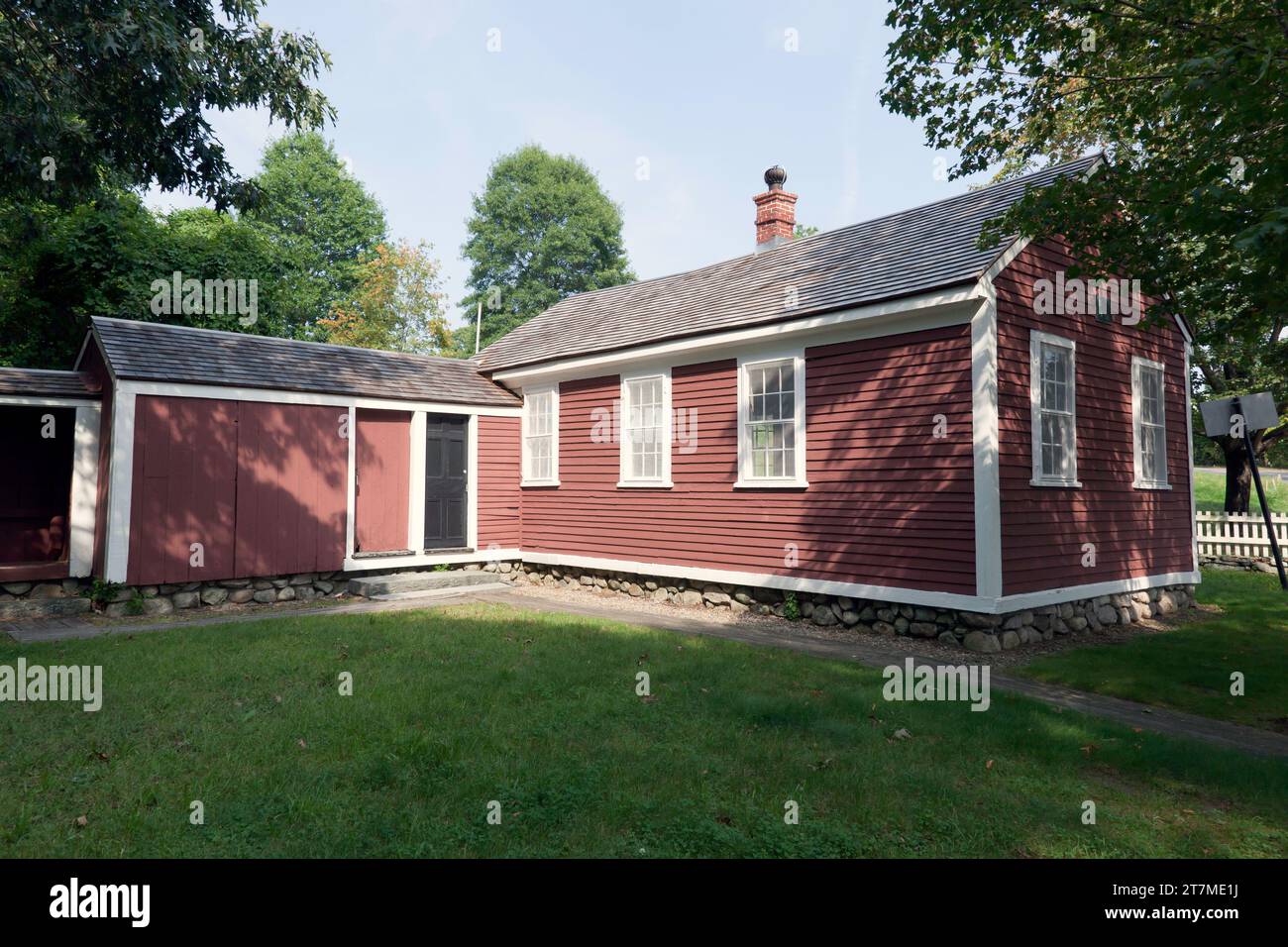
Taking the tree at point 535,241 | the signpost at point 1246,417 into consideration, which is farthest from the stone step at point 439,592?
the tree at point 535,241

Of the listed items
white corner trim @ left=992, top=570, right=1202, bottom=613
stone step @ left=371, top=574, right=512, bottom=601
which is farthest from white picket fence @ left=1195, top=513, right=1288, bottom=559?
stone step @ left=371, top=574, right=512, bottom=601

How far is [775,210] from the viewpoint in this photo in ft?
51.3

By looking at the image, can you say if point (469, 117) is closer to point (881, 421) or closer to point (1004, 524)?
point (881, 421)

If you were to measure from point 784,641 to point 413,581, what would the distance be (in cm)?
665

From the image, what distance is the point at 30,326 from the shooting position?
19.0m

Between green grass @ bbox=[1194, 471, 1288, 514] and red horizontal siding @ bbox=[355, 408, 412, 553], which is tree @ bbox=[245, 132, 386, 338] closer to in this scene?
red horizontal siding @ bbox=[355, 408, 412, 553]

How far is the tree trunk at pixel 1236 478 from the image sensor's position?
19.2 m

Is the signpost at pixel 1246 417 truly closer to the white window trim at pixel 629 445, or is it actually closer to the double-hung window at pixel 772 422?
the double-hung window at pixel 772 422

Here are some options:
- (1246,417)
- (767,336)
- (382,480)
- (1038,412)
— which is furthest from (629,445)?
(1246,417)

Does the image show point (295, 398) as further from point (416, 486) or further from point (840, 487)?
point (840, 487)

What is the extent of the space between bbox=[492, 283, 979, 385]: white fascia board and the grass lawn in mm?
4530

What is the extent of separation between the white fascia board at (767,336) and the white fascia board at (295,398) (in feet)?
3.87

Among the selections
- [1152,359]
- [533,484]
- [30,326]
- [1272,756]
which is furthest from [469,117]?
[1272,756]
